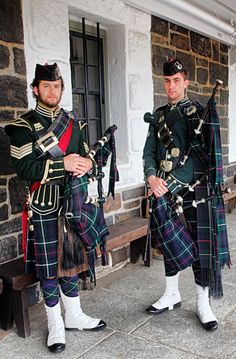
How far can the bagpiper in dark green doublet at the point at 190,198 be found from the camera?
7.20 ft

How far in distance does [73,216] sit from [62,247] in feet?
0.58

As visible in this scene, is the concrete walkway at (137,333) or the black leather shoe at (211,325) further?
the black leather shoe at (211,325)

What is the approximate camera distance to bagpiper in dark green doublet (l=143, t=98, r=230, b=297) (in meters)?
2.20

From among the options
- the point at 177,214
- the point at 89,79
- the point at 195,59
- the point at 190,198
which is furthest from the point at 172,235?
the point at 195,59

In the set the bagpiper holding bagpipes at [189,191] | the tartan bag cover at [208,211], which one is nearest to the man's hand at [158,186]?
the bagpiper holding bagpipes at [189,191]

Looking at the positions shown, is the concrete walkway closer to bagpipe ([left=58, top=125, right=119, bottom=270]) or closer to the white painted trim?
bagpipe ([left=58, top=125, right=119, bottom=270])

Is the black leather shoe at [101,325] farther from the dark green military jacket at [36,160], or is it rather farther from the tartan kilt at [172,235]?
the dark green military jacket at [36,160]

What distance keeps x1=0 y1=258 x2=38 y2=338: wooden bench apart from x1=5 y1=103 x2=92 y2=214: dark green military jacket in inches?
16.4

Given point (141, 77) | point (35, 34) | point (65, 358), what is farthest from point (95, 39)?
point (65, 358)

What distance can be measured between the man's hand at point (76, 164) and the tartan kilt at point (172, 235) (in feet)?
1.50

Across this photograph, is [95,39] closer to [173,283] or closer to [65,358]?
[173,283]

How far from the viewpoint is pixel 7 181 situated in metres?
2.44

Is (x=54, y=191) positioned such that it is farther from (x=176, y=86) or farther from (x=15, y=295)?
(x=176, y=86)

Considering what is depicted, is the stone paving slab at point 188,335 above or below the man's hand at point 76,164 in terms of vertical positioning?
below
